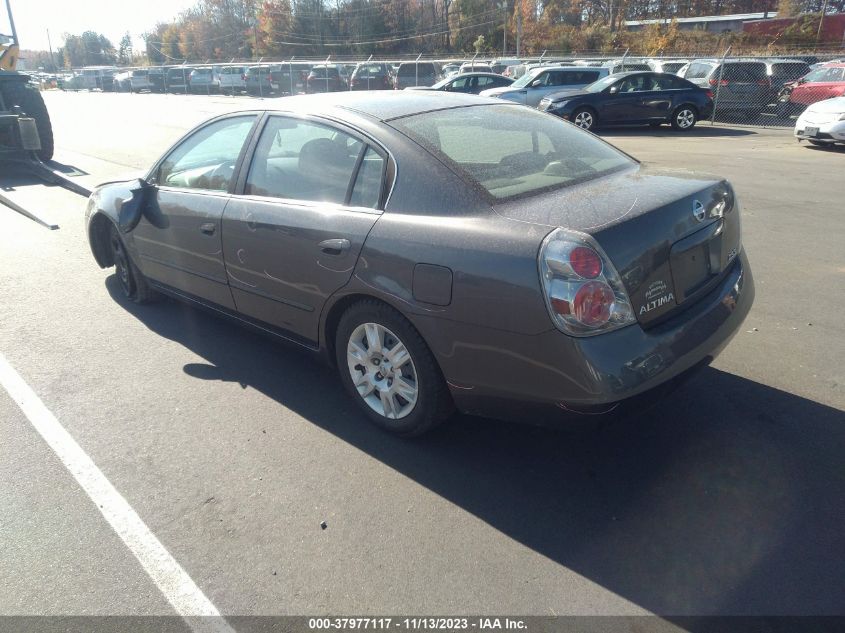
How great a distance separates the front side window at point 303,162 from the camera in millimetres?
3574

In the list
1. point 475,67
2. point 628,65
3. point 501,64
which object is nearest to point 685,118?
point 628,65

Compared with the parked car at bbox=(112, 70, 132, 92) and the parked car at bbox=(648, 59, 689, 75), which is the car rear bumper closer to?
the parked car at bbox=(648, 59, 689, 75)

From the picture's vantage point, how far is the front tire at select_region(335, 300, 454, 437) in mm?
3152

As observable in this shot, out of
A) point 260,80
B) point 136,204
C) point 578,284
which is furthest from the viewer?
Result: point 260,80

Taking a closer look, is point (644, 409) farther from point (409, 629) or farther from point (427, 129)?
point (427, 129)

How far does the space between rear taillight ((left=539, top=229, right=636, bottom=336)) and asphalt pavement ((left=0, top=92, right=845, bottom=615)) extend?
1.63 feet

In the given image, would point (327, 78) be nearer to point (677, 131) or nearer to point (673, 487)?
→ point (677, 131)

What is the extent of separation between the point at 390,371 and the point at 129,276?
3089 mm

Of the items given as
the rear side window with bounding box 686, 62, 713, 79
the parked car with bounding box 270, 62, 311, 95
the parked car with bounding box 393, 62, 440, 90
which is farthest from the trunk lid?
the parked car with bounding box 270, 62, 311, 95

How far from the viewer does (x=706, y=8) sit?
2384 inches

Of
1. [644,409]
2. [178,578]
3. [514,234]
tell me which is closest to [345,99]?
[514,234]

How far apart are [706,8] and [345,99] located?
67.6 m

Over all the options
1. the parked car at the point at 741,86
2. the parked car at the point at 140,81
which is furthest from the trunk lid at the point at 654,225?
the parked car at the point at 140,81

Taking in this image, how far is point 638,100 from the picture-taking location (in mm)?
17250
